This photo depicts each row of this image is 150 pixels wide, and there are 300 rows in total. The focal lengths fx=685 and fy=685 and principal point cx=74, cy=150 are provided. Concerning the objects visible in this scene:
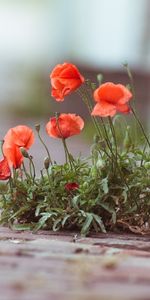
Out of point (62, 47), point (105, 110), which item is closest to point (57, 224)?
point (105, 110)

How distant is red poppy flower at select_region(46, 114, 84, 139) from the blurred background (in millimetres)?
4769

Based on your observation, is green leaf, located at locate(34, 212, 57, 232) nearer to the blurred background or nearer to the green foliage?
the green foliage

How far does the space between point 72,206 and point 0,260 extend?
379mm

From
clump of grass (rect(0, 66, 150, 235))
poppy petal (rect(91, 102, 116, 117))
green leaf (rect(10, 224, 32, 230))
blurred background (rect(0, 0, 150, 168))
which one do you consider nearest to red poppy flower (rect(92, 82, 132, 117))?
poppy petal (rect(91, 102, 116, 117))

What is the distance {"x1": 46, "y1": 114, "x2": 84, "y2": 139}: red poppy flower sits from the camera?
1.40 metres

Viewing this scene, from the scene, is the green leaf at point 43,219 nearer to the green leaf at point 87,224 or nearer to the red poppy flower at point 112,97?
the green leaf at point 87,224

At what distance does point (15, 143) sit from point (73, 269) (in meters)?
0.51

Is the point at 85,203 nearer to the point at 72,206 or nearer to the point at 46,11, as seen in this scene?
the point at 72,206

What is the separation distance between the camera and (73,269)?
96 cm

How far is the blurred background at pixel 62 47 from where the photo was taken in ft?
24.0

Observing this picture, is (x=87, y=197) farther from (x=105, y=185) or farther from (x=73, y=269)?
(x=73, y=269)

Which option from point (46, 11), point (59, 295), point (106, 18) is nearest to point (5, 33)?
point (46, 11)

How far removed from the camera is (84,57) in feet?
27.3

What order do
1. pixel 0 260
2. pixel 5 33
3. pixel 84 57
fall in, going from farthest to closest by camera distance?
pixel 5 33
pixel 84 57
pixel 0 260
